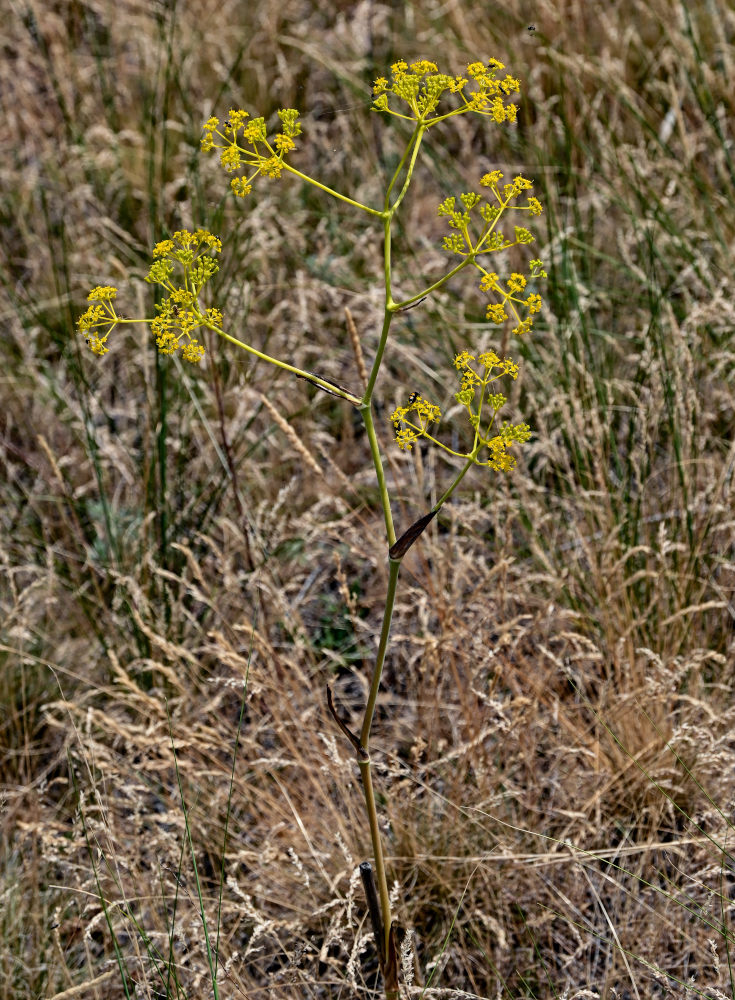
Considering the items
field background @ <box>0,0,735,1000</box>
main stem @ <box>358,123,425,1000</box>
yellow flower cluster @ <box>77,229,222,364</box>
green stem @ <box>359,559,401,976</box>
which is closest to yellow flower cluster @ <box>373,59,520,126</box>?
main stem @ <box>358,123,425,1000</box>

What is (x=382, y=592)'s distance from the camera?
231 centimetres

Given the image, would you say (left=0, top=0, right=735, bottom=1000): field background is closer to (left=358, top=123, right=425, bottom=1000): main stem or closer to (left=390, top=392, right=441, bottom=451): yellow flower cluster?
(left=358, top=123, right=425, bottom=1000): main stem

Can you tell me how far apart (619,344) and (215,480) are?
115 cm

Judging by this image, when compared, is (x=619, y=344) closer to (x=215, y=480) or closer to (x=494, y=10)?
(x=215, y=480)

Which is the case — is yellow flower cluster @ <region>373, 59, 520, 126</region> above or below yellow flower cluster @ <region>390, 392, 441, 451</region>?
above

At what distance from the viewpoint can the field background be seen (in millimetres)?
1690

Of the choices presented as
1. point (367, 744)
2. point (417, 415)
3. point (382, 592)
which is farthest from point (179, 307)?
point (382, 592)

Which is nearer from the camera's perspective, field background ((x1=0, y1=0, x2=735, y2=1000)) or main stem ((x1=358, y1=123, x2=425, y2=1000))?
main stem ((x1=358, y1=123, x2=425, y2=1000))

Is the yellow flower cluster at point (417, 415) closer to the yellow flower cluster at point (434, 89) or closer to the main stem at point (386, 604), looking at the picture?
the main stem at point (386, 604)

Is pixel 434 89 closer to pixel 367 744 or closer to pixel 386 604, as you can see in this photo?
pixel 386 604

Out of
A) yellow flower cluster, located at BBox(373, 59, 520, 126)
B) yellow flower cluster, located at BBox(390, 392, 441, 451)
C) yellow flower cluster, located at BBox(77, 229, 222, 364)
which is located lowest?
yellow flower cluster, located at BBox(390, 392, 441, 451)

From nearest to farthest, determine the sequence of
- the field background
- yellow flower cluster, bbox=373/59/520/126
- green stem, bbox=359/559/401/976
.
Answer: yellow flower cluster, bbox=373/59/520/126, green stem, bbox=359/559/401/976, the field background

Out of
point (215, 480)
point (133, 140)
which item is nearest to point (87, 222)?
point (133, 140)

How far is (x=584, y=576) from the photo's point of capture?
206 cm
